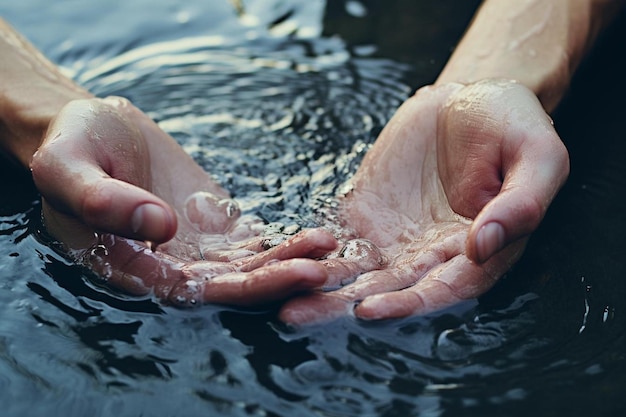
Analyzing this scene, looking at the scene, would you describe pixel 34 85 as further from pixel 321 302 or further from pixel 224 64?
pixel 321 302

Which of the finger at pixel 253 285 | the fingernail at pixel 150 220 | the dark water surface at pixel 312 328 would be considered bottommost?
the dark water surface at pixel 312 328

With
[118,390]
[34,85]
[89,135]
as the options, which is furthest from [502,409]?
[34,85]

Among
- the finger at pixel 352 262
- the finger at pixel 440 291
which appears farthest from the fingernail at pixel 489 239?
the finger at pixel 352 262

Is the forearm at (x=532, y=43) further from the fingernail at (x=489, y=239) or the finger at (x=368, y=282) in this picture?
the fingernail at (x=489, y=239)

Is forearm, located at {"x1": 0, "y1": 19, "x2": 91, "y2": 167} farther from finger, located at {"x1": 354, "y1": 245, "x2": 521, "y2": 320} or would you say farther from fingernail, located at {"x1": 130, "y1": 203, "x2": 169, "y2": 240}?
finger, located at {"x1": 354, "y1": 245, "x2": 521, "y2": 320}

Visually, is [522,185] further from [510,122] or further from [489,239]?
[510,122]
